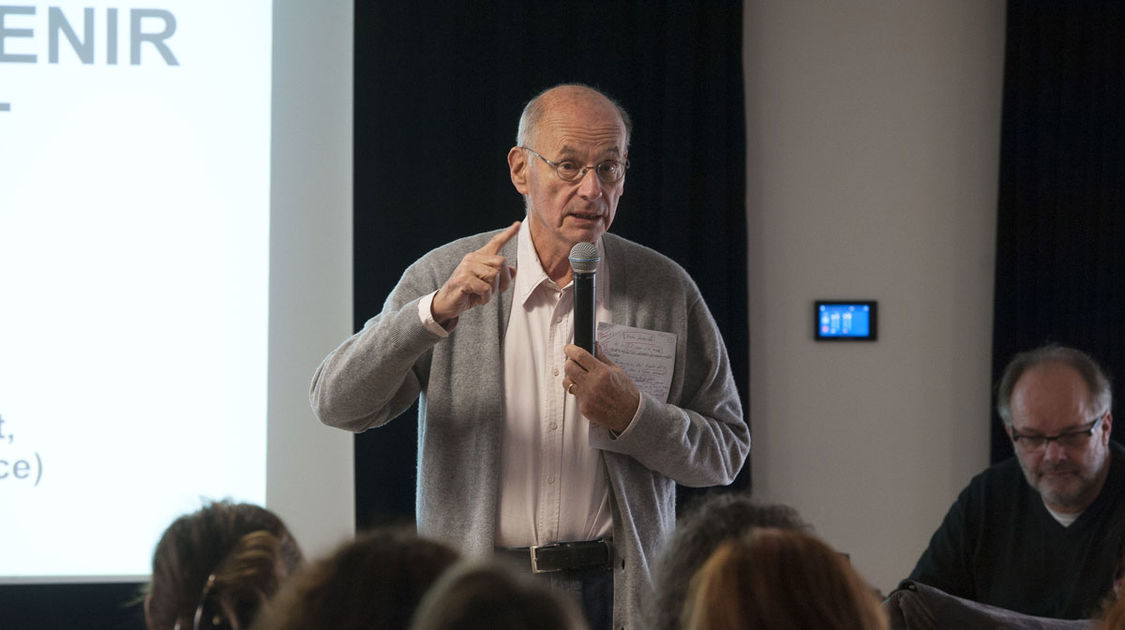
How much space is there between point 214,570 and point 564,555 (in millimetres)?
820

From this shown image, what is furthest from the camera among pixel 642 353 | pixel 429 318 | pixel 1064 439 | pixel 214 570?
pixel 1064 439

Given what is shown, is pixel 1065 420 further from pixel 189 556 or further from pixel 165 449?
pixel 165 449

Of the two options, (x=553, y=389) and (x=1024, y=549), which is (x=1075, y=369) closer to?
(x=1024, y=549)

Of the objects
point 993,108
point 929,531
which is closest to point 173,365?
point 929,531

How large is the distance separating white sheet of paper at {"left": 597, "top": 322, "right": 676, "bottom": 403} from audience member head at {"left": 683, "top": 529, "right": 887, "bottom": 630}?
1021 mm

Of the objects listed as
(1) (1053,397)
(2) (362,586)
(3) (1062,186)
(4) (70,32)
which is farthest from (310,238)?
(2) (362,586)

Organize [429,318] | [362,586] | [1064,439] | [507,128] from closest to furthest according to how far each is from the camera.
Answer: [362,586] → [429,318] → [1064,439] → [507,128]

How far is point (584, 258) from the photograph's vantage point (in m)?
1.92

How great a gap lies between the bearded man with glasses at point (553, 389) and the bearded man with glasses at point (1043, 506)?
0.57 m

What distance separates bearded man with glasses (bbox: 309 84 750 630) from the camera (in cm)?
188

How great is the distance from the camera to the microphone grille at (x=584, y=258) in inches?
75.8

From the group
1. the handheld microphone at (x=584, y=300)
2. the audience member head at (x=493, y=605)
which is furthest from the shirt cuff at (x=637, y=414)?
the audience member head at (x=493, y=605)

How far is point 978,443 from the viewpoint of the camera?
161 inches

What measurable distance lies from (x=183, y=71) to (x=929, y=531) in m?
3.05
